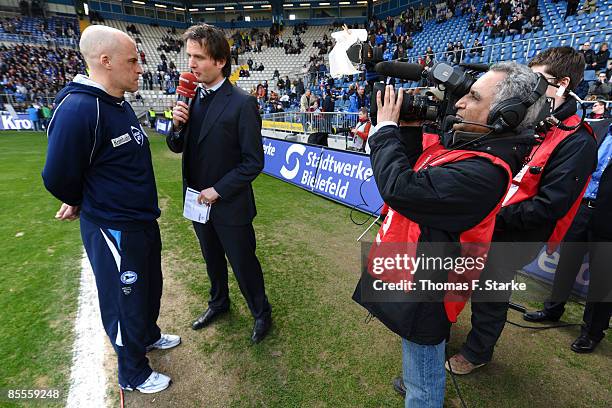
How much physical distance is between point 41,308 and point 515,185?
4.19m

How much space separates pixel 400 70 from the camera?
1588 mm

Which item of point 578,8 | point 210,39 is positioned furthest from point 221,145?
point 578,8

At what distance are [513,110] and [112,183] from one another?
6.96ft

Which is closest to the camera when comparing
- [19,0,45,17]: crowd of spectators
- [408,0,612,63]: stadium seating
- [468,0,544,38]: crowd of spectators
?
[408,0,612,63]: stadium seating

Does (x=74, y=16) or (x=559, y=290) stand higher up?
(x=74, y=16)

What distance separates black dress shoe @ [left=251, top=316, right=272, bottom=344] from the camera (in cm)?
267

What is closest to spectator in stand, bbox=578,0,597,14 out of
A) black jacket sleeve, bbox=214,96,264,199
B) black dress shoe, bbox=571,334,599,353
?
black dress shoe, bbox=571,334,599,353

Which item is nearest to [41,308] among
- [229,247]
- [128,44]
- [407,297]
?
[229,247]

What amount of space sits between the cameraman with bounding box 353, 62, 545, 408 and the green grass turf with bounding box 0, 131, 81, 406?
2.36 meters

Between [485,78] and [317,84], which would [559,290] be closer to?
[485,78]

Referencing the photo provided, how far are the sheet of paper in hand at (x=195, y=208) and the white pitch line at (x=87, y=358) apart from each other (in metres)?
1.28

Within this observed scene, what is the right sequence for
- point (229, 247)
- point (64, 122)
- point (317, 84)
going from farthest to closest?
point (317, 84)
point (229, 247)
point (64, 122)

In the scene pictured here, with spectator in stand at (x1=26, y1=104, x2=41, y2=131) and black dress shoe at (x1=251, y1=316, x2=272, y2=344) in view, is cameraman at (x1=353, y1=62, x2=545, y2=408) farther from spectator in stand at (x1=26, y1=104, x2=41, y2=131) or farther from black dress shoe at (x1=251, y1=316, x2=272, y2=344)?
spectator in stand at (x1=26, y1=104, x2=41, y2=131)

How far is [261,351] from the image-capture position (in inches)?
101
